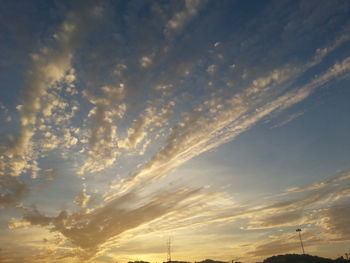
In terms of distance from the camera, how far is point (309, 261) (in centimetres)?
19388

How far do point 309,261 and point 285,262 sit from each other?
1477 cm

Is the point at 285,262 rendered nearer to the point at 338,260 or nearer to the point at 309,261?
the point at 309,261

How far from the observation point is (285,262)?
655 feet

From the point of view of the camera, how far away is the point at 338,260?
191 metres

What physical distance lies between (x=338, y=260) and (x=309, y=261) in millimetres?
17362

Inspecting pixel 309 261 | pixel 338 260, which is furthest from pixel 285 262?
pixel 338 260

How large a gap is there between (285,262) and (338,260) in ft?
104
